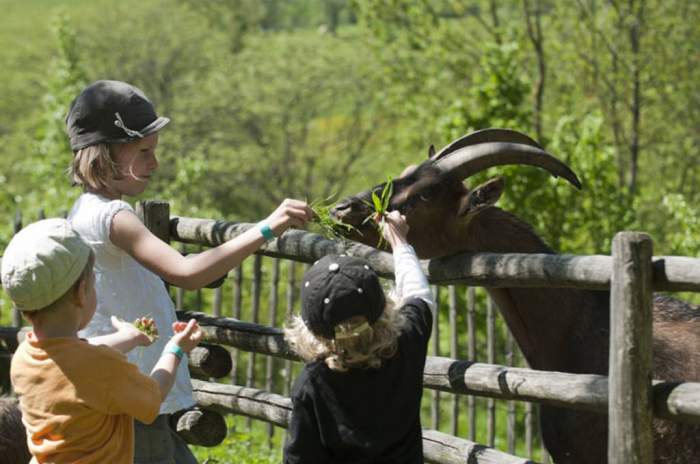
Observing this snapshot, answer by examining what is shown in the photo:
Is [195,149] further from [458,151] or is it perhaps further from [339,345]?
[339,345]

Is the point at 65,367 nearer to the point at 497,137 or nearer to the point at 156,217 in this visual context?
the point at 156,217

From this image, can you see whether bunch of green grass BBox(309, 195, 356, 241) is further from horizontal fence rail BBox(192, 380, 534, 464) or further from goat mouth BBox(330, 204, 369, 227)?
horizontal fence rail BBox(192, 380, 534, 464)

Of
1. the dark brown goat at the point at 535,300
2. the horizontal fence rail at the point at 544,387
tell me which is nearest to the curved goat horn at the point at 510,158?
the dark brown goat at the point at 535,300

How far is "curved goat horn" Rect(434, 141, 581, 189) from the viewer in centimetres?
555

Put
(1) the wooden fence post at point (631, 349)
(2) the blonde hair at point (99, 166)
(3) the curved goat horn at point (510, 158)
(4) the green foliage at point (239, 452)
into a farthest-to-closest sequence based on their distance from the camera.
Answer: (4) the green foliage at point (239, 452), (3) the curved goat horn at point (510, 158), (2) the blonde hair at point (99, 166), (1) the wooden fence post at point (631, 349)

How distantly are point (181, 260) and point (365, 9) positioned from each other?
1804cm

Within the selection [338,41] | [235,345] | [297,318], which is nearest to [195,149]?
[338,41]

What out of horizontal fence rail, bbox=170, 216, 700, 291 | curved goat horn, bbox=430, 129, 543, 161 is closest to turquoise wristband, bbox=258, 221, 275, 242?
horizontal fence rail, bbox=170, 216, 700, 291

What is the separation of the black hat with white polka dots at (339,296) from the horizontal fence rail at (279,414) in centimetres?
126

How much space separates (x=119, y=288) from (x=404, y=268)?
3.71 feet

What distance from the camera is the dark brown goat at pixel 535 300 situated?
4.95 m

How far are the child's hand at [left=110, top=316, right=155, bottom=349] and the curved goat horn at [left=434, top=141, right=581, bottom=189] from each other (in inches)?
91.7

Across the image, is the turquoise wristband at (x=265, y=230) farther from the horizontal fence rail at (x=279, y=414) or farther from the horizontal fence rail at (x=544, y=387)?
the horizontal fence rail at (x=279, y=414)

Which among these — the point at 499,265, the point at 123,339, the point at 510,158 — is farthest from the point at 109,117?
the point at 510,158
